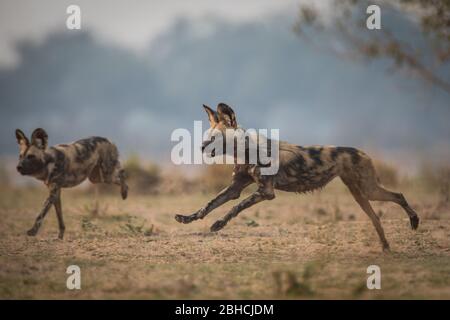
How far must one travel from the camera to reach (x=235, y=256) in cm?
1062

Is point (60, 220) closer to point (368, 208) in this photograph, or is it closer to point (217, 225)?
point (217, 225)

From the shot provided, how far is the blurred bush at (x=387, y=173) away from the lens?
67.8 ft

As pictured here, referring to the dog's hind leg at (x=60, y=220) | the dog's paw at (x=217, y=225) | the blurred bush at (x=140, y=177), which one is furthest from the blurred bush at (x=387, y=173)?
the dog's paw at (x=217, y=225)

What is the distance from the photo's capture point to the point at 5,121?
322 ft

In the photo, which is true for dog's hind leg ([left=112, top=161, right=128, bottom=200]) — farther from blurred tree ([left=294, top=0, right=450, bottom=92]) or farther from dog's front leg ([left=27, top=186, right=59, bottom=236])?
blurred tree ([left=294, top=0, right=450, bottom=92])

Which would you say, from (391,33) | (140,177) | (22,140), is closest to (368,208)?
(22,140)

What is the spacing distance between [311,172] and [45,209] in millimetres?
4377

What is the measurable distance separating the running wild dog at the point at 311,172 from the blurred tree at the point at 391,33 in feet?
13.1
